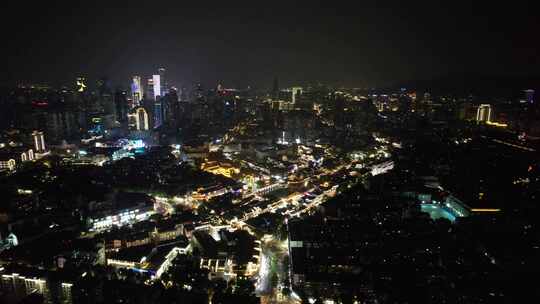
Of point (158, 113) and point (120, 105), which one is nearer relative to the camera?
point (120, 105)

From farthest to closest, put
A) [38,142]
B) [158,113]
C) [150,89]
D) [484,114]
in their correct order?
[150,89]
[158,113]
[484,114]
[38,142]

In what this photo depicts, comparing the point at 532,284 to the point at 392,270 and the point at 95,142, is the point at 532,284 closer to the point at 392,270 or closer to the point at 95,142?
the point at 392,270

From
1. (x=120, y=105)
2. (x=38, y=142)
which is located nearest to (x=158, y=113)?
(x=120, y=105)

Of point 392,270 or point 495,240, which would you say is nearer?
point 392,270

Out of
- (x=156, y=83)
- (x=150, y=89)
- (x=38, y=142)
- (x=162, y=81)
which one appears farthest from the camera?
(x=162, y=81)

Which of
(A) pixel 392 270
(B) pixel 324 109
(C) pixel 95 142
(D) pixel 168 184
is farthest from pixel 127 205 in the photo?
(B) pixel 324 109

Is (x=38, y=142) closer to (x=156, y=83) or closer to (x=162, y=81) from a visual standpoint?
(x=156, y=83)

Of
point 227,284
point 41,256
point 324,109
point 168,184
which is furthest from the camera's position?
point 324,109

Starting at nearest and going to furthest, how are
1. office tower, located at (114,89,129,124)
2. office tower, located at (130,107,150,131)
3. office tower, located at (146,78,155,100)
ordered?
office tower, located at (130,107,150,131)
office tower, located at (114,89,129,124)
office tower, located at (146,78,155,100)

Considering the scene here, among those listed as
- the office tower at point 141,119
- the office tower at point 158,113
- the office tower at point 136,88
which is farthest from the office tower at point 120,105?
the office tower at point 136,88

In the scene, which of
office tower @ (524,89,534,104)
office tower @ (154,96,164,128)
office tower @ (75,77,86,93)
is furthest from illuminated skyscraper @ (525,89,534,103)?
office tower @ (75,77,86,93)

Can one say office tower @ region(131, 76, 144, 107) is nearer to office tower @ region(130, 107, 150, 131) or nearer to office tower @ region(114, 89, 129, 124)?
office tower @ region(114, 89, 129, 124)
